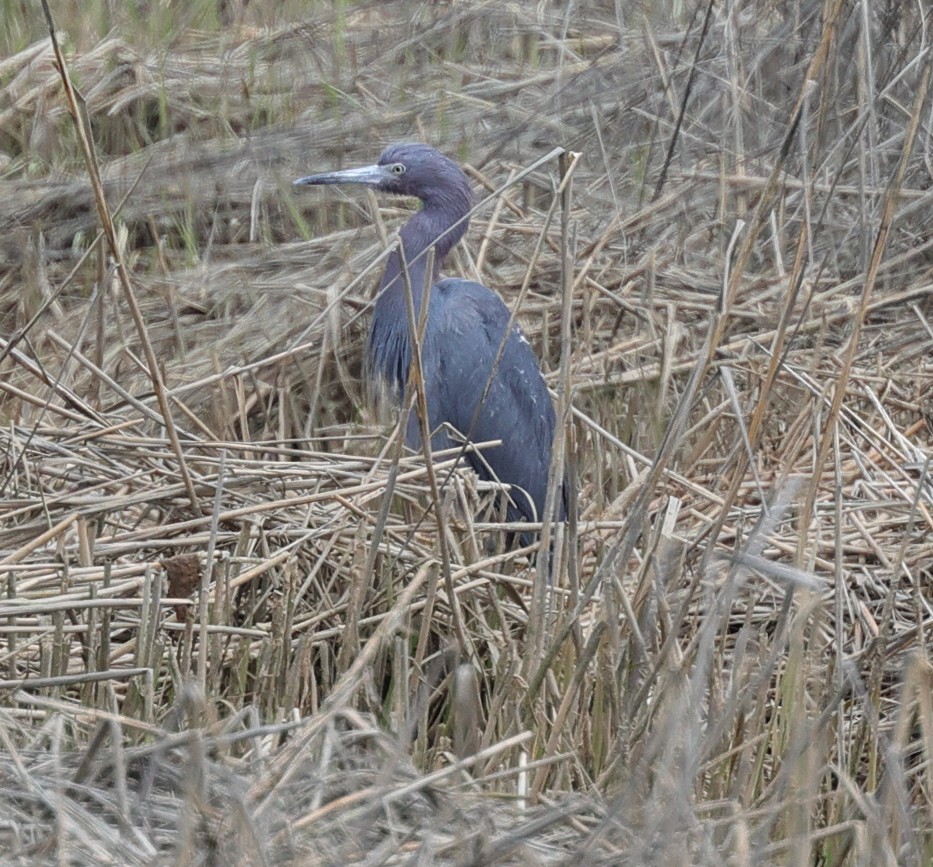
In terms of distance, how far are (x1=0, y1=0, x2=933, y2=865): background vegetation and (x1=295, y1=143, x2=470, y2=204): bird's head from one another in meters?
0.33

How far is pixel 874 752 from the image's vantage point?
248cm

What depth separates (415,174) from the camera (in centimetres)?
453

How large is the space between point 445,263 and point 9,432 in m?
2.28

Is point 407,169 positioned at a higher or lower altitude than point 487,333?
higher

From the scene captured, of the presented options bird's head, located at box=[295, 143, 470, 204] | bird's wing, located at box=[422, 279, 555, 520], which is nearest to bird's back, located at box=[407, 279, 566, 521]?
bird's wing, located at box=[422, 279, 555, 520]

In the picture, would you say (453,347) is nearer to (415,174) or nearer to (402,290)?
(402,290)

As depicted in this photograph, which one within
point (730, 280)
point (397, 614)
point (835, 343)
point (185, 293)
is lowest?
point (835, 343)

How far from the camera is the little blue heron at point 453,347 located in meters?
4.35

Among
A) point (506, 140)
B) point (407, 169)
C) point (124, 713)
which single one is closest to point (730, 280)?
point (124, 713)

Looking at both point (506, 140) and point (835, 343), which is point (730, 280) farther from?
point (506, 140)

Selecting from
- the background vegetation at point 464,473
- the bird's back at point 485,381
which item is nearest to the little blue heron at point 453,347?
the bird's back at point 485,381

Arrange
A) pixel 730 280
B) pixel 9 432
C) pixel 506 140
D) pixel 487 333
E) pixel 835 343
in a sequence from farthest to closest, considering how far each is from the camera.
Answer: pixel 506 140
pixel 835 343
pixel 487 333
pixel 9 432
pixel 730 280

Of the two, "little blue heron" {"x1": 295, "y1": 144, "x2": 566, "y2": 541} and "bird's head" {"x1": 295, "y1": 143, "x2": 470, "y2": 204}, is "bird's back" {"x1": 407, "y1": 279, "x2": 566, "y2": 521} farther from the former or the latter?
"bird's head" {"x1": 295, "y1": 143, "x2": 470, "y2": 204}

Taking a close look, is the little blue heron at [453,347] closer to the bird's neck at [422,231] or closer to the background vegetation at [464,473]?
A: the bird's neck at [422,231]
